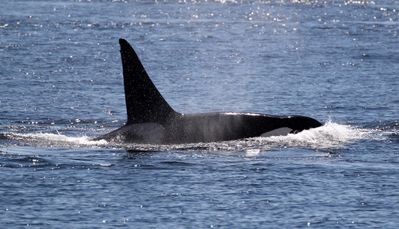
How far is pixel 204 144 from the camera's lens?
72.2ft

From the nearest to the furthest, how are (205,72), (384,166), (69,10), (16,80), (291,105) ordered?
(384,166), (291,105), (16,80), (205,72), (69,10)

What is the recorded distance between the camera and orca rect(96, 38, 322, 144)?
73.0 ft

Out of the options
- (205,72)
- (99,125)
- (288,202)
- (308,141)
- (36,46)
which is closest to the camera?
(288,202)

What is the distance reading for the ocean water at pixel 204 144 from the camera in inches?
658

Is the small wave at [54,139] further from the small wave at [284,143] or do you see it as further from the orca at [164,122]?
the small wave at [284,143]

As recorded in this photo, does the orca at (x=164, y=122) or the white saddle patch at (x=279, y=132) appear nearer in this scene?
the orca at (x=164, y=122)

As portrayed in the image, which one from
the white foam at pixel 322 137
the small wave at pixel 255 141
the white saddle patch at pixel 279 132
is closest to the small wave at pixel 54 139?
the small wave at pixel 255 141

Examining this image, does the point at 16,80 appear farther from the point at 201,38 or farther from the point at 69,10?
the point at 69,10

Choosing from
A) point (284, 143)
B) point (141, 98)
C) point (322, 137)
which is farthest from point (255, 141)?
point (141, 98)

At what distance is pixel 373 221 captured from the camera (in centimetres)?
1608

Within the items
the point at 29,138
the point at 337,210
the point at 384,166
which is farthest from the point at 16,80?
the point at 337,210

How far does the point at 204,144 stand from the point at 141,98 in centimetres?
155

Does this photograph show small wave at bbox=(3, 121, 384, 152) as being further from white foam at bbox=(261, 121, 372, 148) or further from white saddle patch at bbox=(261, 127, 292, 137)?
white saddle patch at bbox=(261, 127, 292, 137)

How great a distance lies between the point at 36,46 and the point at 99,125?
76.0ft
